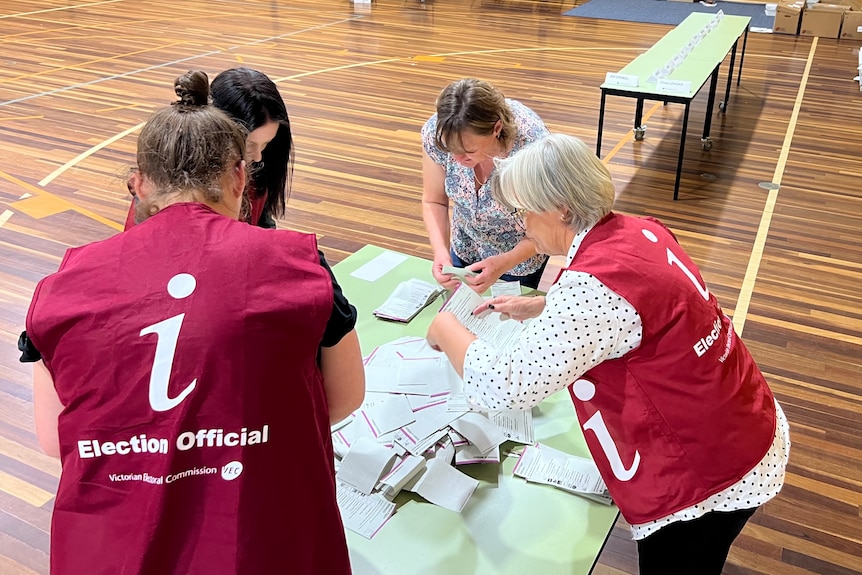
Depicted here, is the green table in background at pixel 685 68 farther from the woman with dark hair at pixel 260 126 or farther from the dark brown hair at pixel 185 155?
the dark brown hair at pixel 185 155

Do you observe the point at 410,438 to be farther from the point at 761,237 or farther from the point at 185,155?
the point at 761,237

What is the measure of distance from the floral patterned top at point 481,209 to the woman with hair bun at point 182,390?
1.46 meters

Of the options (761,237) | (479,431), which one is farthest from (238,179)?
(761,237)

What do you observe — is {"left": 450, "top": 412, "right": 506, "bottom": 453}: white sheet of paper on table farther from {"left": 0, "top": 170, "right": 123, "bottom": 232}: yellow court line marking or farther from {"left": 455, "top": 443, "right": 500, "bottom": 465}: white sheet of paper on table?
{"left": 0, "top": 170, "right": 123, "bottom": 232}: yellow court line marking

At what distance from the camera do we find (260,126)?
2.23 m

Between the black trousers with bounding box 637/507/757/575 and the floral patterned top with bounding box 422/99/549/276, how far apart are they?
4.29 feet

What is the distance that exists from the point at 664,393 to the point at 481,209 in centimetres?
128

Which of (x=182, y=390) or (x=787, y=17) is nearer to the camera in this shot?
(x=182, y=390)

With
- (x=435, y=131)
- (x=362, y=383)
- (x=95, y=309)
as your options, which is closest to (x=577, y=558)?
(x=362, y=383)

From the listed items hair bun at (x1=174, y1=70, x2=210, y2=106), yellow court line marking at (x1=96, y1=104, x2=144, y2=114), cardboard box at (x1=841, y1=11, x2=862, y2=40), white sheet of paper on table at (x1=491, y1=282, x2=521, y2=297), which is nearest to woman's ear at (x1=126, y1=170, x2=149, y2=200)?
hair bun at (x1=174, y1=70, x2=210, y2=106)

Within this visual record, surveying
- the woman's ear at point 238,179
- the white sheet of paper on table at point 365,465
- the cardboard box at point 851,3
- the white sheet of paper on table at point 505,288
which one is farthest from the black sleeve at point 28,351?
the cardboard box at point 851,3

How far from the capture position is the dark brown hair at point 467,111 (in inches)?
87.8

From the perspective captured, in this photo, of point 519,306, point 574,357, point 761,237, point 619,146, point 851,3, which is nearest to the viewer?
point 574,357

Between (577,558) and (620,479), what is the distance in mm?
200
